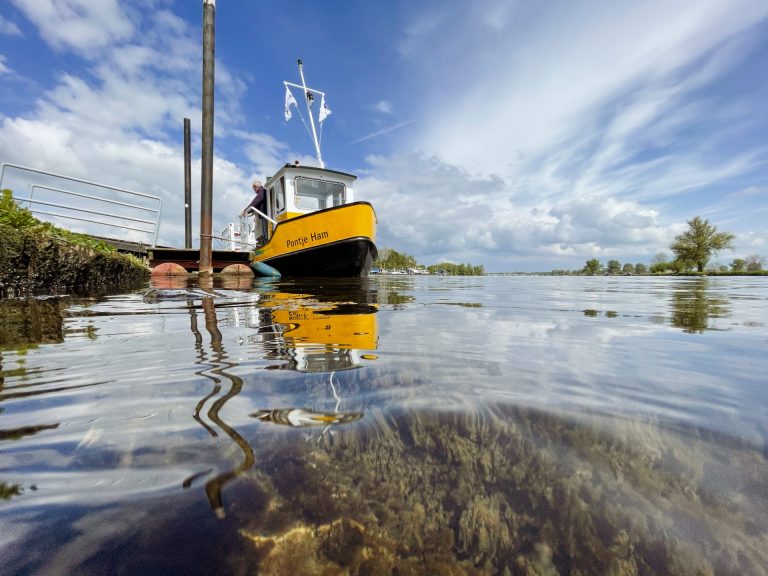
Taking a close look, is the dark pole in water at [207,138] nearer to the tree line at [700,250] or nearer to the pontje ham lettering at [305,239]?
the pontje ham lettering at [305,239]

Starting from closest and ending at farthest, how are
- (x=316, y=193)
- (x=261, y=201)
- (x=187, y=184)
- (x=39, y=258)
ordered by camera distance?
(x=39, y=258) → (x=316, y=193) → (x=261, y=201) → (x=187, y=184)

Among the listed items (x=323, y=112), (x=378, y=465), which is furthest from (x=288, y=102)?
(x=378, y=465)

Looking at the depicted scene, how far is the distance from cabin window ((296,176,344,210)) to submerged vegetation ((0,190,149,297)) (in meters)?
6.06

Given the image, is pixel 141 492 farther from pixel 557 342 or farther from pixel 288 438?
pixel 557 342

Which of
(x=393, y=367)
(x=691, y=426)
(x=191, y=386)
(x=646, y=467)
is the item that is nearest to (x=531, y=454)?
(x=646, y=467)

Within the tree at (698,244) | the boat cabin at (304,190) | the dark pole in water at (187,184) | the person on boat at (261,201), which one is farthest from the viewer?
the tree at (698,244)

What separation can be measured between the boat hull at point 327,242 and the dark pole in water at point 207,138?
5.62 feet

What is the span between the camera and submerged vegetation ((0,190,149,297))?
3363 millimetres

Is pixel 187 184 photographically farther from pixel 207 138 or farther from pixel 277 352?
pixel 277 352

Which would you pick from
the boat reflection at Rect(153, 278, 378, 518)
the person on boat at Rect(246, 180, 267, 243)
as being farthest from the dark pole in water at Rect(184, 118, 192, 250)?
the boat reflection at Rect(153, 278, 378, 518)

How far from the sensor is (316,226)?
903 cm

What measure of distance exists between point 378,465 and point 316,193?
10.7m

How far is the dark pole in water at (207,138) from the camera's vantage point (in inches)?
348

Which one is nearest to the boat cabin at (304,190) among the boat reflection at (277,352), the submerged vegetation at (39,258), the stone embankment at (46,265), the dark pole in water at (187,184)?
the stone embankment at (46,265)
